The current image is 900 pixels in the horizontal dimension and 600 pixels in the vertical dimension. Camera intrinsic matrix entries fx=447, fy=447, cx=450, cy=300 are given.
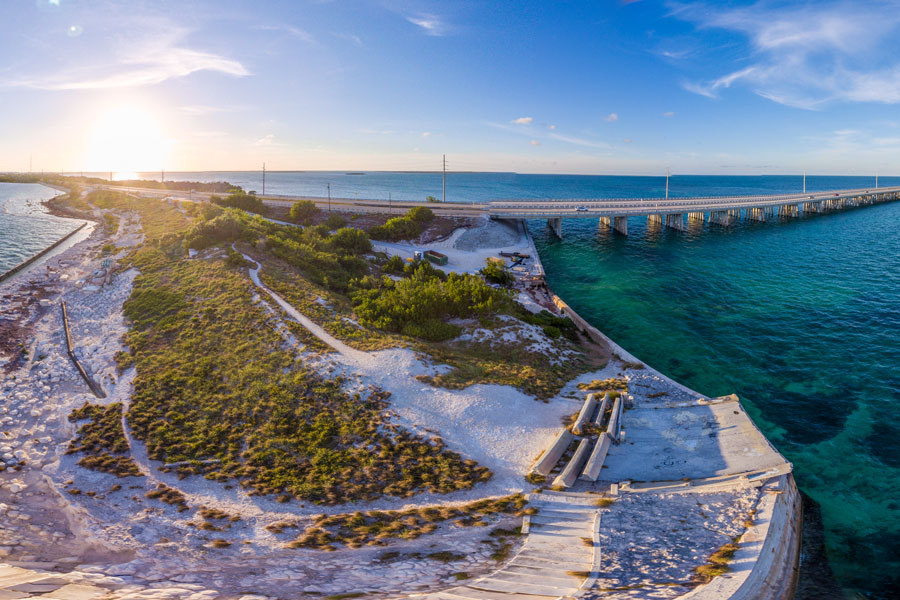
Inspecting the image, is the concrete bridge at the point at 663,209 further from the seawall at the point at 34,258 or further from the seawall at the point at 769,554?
the seawall at the point at 769,554

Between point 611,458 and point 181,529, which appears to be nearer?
point 181,529

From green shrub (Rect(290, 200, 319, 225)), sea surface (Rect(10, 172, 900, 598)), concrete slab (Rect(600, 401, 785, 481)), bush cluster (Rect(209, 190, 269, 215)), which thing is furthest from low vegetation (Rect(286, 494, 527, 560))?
bush cluster (Rect(209, 190, 269, 215))

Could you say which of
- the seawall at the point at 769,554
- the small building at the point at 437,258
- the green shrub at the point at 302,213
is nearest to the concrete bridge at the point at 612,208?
the green shrub at the point at 302,213

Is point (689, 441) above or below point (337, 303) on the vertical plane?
below

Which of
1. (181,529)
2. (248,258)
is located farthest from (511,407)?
(248,258)

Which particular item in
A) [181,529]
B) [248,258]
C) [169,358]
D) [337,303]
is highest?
[248,258]

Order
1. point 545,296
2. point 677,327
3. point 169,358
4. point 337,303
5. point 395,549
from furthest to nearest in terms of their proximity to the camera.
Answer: point 545,296 < point 677,327 < point 337,303 < point 169,358 < point 395,549

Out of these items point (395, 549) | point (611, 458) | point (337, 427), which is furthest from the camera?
point (337, 427)

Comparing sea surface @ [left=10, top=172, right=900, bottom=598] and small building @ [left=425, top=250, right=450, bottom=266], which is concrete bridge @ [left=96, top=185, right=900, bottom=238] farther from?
small building @ [left=425, top=250, right=450, bottom=266]

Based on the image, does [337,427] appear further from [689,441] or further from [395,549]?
[689,441]
